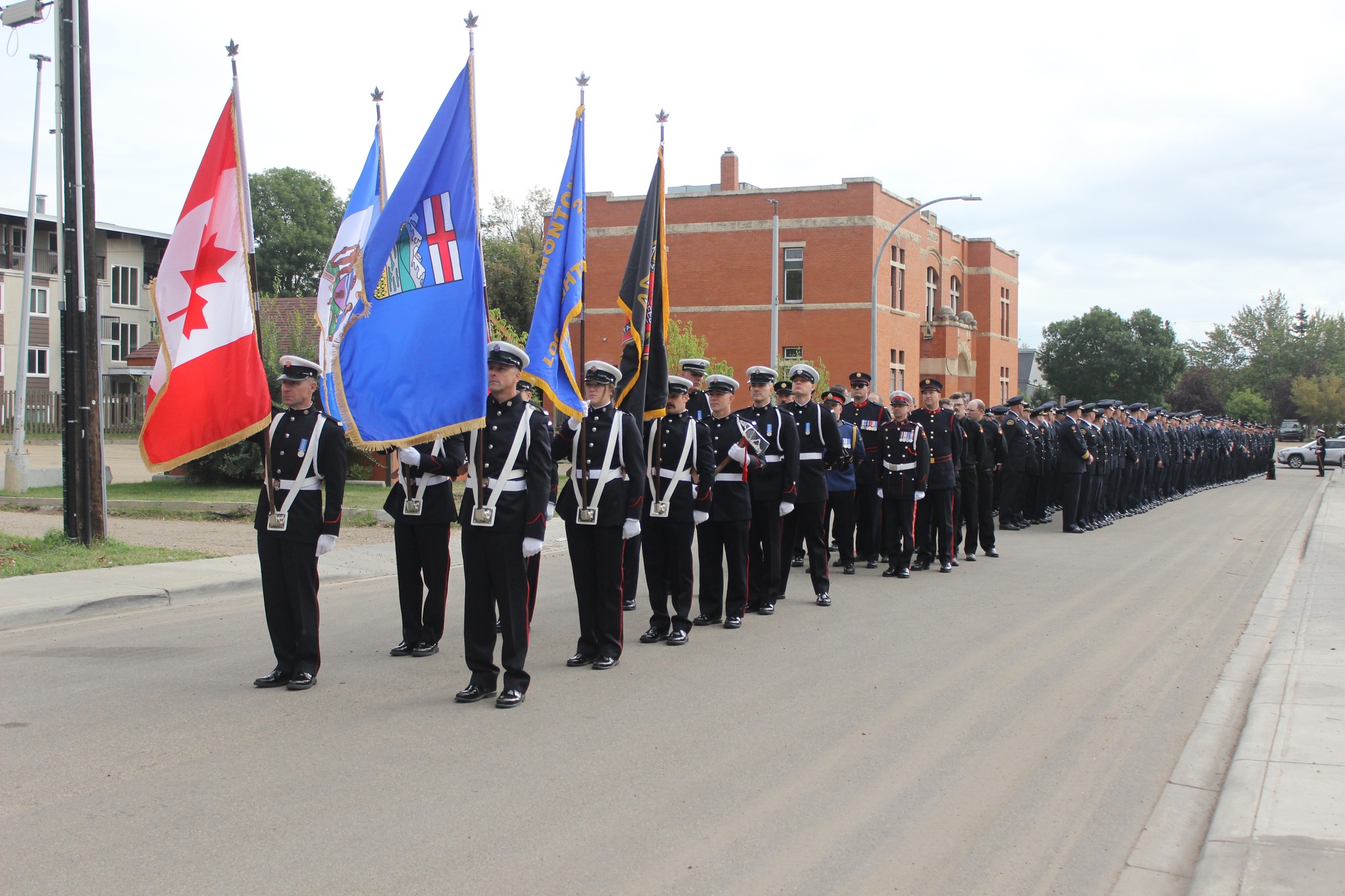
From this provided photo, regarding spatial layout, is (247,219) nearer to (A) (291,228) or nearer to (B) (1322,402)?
(A) (291,228)

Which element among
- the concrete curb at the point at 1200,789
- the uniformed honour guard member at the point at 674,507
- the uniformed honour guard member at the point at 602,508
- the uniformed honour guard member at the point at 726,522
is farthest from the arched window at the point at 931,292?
the uniformed honour guard member at the point at 602,508

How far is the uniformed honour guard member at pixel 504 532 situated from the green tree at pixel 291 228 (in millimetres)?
66666

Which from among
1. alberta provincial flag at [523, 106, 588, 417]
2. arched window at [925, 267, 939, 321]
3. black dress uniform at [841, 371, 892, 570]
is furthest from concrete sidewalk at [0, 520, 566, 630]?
arched window at [925, 267, 939, 321]

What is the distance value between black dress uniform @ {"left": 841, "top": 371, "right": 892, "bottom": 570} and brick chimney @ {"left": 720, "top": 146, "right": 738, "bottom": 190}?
35963 mm

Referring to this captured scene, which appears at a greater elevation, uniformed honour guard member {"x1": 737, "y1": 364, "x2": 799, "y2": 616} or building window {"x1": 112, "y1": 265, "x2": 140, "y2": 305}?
building window {"x1": 112, "y1": 265, "x2": 140, "y2": 305}

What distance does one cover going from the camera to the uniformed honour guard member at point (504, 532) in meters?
6.33

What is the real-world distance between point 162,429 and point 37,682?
1.71 meters

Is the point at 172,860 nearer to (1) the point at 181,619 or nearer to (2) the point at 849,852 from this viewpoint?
(2) the point at 849,852

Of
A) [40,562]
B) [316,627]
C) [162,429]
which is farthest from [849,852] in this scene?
[40,562]

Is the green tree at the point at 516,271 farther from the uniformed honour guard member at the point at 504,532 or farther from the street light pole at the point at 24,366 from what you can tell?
the uniformed honour guard member at the point at 504,532

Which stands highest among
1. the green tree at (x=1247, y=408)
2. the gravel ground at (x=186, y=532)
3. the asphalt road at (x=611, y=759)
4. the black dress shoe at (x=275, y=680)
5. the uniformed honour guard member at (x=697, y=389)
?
the green tree at (x=1247, y=408)

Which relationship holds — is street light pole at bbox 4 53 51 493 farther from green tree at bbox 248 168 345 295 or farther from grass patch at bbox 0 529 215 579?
green tree at bbox 248 168 345 295

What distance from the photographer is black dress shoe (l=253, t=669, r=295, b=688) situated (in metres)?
6.71

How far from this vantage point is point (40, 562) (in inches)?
435
